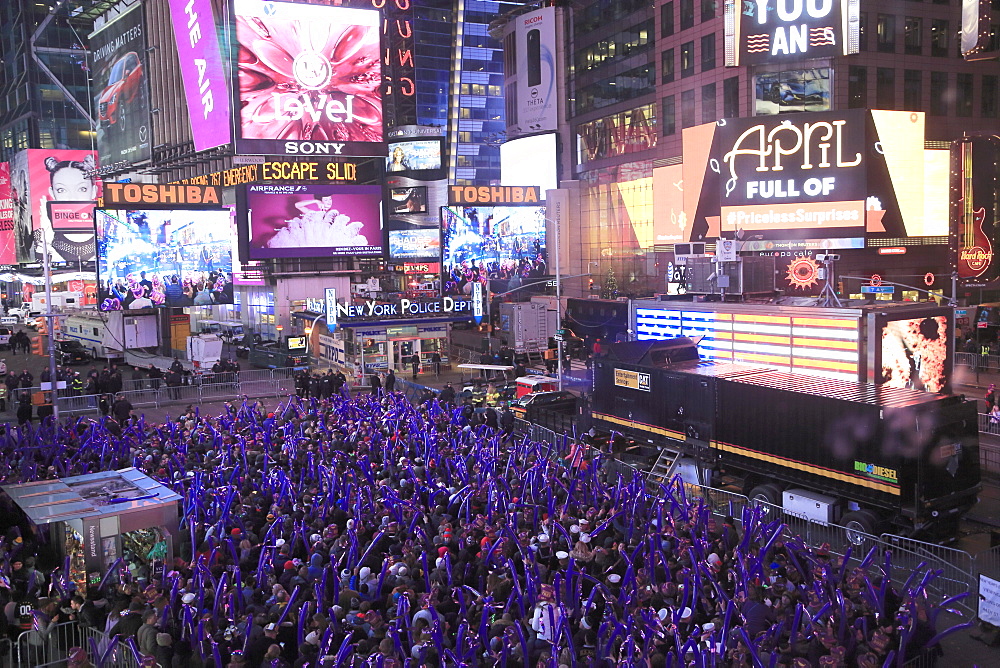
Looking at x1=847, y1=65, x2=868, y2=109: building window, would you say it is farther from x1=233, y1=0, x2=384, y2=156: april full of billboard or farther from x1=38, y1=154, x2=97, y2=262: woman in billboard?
x1=38, y1=154, x2=97, y2=262: woman in billboard

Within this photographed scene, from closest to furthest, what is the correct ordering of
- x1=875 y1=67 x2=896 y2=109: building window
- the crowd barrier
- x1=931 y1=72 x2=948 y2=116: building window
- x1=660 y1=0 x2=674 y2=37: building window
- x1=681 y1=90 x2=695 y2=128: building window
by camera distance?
the crowd barrier, x1=875 y1=67 x2=896 y2=109: building window, x1=931 y1=72 x2=948 y2=116: building window, x1=681 y1=90 x2=695 y2=128: building window, x1=660 y1=0 x2=674 y2=37: building window

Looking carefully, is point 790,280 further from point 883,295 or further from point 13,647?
point 13,647

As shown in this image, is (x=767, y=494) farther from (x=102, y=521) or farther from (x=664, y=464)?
(x=102, y=521)

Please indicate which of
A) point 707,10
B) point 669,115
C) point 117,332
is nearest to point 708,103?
point 669,115

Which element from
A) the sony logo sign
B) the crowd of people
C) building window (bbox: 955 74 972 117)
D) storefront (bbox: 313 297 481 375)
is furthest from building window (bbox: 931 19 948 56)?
the crowd of people

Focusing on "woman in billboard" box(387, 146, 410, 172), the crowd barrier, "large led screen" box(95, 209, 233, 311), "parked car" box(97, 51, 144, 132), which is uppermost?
"parked car" box(97, 51, 144, 132)

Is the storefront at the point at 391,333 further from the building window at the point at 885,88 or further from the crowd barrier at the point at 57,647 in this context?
the crowd barrier at the point at 57,647
